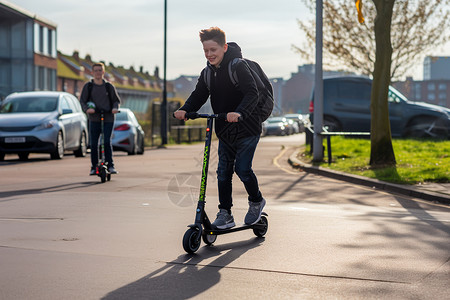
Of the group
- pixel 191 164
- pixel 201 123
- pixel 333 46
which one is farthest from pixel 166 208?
pixel 201 123

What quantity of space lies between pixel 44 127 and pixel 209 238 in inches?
477

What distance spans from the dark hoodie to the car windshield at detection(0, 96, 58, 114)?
1276 cm

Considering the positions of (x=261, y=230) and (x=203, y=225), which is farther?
(x=261, y=230)

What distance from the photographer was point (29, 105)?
18594mm

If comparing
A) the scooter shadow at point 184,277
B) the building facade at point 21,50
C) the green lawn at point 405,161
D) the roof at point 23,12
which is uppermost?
the roof at point 23,12

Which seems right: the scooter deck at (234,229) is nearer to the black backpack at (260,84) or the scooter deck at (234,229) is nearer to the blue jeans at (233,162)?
the blue jeans at (233,162)

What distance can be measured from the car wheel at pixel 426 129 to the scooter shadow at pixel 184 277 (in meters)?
17.4

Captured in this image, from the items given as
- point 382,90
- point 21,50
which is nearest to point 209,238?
point 382,90

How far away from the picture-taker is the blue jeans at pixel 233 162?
622 centimetres

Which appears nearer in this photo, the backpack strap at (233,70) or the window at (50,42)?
the backpack strap at (233,70)

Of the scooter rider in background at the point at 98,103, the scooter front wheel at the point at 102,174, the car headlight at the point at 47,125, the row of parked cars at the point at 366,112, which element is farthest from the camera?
the row of parked cars at the point at 366,112

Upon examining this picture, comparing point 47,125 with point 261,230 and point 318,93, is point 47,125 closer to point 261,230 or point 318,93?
point 318,93

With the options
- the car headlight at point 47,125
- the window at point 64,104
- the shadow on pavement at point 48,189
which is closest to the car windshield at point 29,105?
the window at point 64,104

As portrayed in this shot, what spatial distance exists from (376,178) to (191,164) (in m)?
5.21
